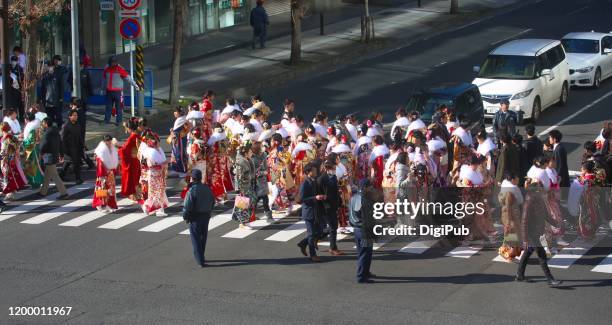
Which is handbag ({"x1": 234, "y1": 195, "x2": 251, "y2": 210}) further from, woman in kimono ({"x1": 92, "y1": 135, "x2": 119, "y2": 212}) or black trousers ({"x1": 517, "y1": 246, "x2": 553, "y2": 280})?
black trousers ({"x1": 517, "y1": 246, "x2": 553, "y2": 280})

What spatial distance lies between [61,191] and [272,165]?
13.9 ft

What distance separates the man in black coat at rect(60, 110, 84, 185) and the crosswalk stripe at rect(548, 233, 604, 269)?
1013 cm

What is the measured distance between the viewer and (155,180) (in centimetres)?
2117

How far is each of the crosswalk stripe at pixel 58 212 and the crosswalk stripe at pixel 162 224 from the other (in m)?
1.93

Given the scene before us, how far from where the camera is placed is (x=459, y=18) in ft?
151

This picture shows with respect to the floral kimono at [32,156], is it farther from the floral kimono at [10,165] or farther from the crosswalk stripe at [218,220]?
the crosswalk stripe at [218,220]

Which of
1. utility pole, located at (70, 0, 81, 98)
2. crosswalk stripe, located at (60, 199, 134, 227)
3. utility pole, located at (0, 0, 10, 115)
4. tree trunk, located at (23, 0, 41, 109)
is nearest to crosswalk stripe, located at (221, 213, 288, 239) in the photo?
crosswalk stripe, located at (60, 199, 134, 227)

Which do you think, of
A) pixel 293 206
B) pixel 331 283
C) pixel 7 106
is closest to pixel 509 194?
pixel 331 283

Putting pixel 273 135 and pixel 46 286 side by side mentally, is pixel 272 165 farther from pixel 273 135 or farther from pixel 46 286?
pixel 46 286

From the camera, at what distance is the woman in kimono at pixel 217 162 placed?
884 inches

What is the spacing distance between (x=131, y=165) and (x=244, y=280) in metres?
5.72

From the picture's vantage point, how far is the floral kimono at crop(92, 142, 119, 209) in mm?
21516

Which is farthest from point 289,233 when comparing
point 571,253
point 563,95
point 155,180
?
point 563,95

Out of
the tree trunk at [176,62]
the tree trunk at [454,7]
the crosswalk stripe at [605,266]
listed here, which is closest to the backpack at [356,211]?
the crosswalk stripe at [605,266]
